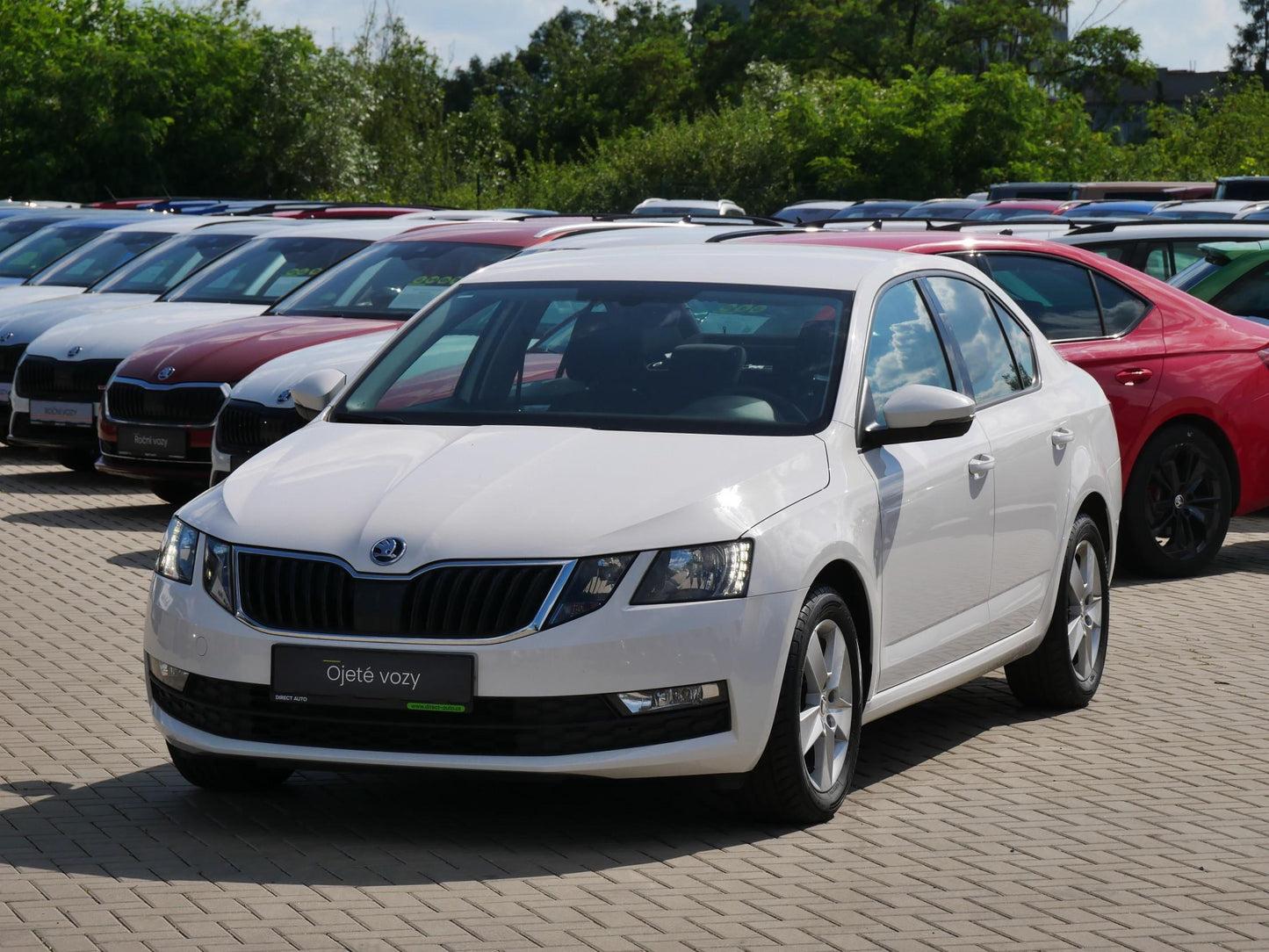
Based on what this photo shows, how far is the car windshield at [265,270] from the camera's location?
1480 centimetres

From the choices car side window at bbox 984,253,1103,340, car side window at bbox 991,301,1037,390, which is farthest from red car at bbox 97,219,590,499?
car side window at bbox 991,301,1037,390

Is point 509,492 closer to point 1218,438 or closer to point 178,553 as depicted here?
point 178,553

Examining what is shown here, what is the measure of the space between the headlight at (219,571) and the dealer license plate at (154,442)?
22.7 feet

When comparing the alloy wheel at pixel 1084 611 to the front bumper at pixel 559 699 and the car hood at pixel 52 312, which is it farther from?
the car hood at pixel 52 312

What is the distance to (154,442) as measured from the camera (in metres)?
12.3

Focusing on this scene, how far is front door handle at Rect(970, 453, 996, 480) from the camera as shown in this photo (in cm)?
649

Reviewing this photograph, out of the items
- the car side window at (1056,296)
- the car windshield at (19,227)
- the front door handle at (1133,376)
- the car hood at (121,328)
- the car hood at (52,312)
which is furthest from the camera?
the car windshield at (19,227)

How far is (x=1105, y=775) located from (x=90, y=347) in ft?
30.4

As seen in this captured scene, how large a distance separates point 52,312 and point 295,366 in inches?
205

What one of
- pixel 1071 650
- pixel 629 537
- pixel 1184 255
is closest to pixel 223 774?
pixel 629 537

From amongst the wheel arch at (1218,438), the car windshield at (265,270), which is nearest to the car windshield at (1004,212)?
the car windshield at (265,270)

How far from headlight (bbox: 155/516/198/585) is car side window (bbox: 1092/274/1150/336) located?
233 inches

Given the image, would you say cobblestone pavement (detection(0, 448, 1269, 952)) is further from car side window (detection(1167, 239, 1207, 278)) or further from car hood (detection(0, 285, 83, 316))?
car hood (detection(0, 285, 83, 316))

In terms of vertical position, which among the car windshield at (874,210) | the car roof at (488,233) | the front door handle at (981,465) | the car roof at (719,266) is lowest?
the front door handle at (981,465)
